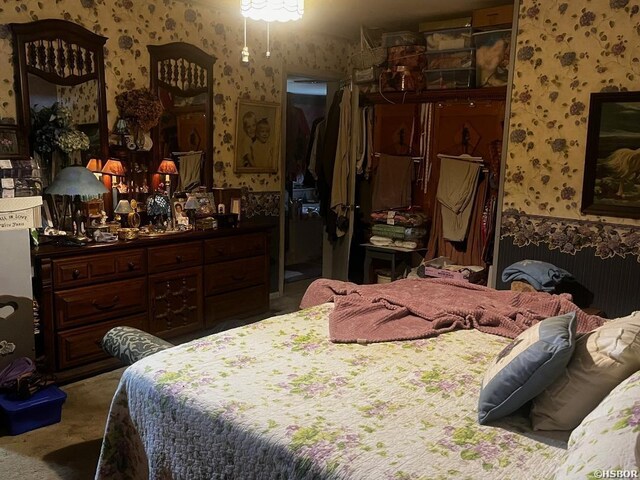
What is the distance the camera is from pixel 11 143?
3.24 metres

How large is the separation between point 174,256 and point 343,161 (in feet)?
6.71

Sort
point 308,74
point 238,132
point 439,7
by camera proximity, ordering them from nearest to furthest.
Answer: point 439,7 < point 238,132 < point 308,74

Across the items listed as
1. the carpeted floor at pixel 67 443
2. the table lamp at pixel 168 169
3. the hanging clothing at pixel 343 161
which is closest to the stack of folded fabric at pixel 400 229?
the hanging clothing at pixel 343 161

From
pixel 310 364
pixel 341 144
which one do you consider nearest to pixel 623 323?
pixel 310 364

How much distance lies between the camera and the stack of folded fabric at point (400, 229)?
4.84 m

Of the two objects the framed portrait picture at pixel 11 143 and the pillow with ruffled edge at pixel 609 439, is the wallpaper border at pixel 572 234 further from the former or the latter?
the framed portrait picture at pixel 11 143

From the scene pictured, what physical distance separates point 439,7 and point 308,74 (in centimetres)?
135

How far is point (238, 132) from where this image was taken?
4.70 metres

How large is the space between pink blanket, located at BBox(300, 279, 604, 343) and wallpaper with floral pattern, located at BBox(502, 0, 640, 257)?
44.7 inches

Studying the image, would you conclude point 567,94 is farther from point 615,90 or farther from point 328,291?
point 328,291

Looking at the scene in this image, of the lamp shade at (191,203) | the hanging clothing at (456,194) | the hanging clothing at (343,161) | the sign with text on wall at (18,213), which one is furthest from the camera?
the hanging clothing at (343,161)

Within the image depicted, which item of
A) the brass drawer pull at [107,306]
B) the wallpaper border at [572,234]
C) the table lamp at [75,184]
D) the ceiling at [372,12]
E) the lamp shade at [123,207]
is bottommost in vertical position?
the brass drawer pull at [107,306]

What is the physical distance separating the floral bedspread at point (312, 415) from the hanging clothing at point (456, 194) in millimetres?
2454

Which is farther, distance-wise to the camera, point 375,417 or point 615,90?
point 615,90
